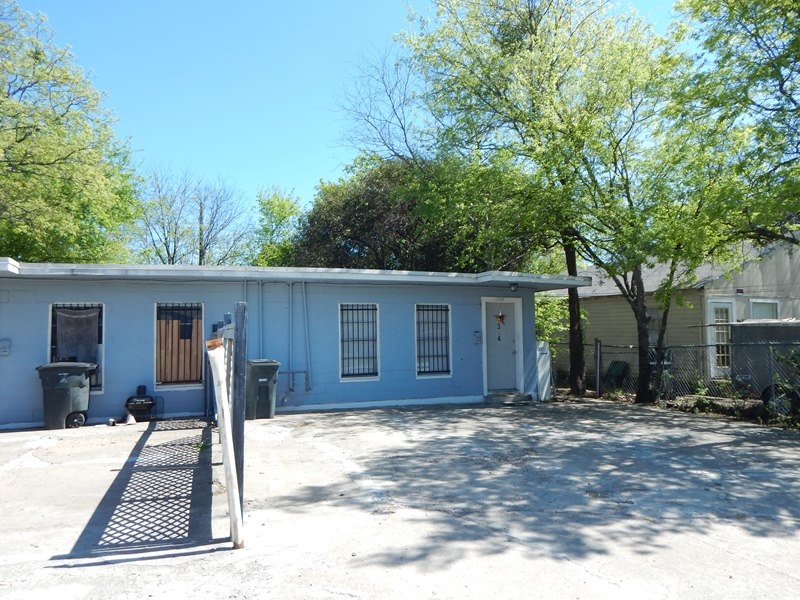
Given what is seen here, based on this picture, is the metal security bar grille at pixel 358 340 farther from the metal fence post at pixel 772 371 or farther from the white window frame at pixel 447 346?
the metal fence post at pixel 772 371

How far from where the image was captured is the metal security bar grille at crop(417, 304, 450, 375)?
1287 centimetres

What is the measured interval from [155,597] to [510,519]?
9.54 ft

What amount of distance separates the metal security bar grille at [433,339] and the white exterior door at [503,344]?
111 centimetres

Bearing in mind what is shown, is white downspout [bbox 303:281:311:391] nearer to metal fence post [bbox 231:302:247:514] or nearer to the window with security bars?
the window with security bars

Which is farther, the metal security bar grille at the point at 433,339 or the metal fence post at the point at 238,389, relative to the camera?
the metal security bar grille at the point at 433,339

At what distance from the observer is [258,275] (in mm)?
11094

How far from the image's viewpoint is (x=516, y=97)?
45.1 ft

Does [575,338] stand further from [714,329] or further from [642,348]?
[714,329]

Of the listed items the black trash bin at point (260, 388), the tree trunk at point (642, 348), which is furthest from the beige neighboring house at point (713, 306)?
the black trash bin at point (260, 388)

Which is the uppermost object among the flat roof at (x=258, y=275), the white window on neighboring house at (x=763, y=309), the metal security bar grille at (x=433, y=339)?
the flat roof at (x=258, y=275)

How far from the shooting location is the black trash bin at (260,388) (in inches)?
412

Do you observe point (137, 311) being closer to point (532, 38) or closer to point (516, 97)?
point (516, 97)

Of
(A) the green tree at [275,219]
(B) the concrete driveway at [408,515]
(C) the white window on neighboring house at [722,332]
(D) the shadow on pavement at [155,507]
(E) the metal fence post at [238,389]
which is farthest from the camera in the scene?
(A) the green tree at [275,219]

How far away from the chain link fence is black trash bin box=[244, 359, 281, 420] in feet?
26.0
